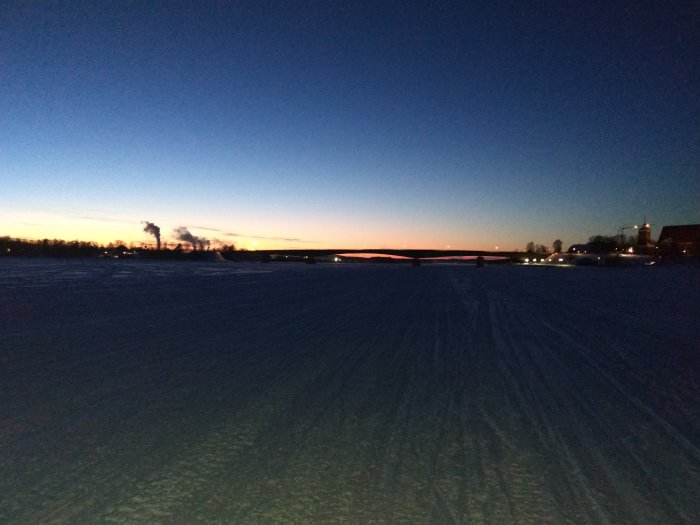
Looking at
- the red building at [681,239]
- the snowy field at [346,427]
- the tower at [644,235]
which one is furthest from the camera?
the tower at [644,235]

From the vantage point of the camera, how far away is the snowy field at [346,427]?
2.79m

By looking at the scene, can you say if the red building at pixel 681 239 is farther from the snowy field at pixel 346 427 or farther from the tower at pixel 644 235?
the snowy field at pixel 346 427

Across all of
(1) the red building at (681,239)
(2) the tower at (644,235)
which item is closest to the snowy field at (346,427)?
(1) the red building at (681,239)

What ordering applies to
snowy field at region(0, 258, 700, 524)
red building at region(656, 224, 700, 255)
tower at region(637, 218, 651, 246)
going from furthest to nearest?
1. tower at region(637, 218, 651, 246)
2. red building at region(656, 224, 700, 255)
3. snowy field at region(0, 258, 700, 524)

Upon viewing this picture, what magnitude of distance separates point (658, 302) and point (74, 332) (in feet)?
49.1

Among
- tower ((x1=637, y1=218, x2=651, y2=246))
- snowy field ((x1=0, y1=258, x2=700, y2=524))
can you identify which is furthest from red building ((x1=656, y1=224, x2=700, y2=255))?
snowy field ((x1=0, y1=258, x2=700, y2=524))

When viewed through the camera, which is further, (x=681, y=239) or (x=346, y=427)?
(x=681, y=239)

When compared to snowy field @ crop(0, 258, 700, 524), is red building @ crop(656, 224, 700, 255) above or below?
above

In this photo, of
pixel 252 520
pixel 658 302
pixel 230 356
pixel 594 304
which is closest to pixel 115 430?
pixel 252 520

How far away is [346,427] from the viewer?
4000mm

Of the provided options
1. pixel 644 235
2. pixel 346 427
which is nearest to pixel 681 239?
pixel 644 235

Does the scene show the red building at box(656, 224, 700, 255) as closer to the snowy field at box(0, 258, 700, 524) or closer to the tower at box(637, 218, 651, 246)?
the tower at box(637, 218, 651, 246)

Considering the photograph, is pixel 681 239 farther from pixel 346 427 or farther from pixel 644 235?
pixel 346 427

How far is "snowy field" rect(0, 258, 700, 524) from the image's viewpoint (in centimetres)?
279
